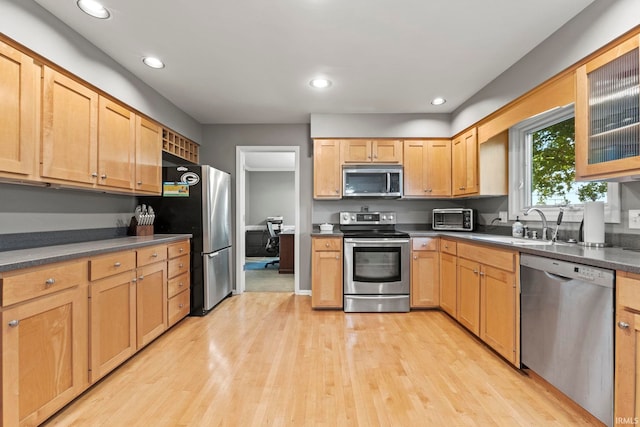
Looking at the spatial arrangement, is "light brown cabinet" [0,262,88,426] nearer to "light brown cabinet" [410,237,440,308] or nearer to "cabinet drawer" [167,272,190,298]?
"cabinet drawer" [167,272,190,298]

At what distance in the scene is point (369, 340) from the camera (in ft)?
8.73

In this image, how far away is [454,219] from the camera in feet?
12.0

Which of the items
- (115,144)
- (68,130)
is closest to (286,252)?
(115,144)

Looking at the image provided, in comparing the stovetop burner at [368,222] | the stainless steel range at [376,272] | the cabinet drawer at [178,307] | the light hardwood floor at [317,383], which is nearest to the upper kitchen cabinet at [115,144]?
the cabinet drawer at [178,307]

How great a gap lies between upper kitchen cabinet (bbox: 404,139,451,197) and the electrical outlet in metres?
1.96

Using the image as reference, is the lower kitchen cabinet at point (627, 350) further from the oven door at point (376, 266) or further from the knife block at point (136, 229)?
the knife block at point (136, 229)

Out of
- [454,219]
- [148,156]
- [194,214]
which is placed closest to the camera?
[148,156]

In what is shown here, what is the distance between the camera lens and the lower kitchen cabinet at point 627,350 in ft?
4.31

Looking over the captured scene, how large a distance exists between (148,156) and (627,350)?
3593 mm

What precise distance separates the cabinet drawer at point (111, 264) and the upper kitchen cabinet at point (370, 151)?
8.22 ft

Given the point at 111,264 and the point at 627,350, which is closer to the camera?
the point at 627,350

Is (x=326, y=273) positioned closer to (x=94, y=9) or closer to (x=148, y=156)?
(x=148, y=156)

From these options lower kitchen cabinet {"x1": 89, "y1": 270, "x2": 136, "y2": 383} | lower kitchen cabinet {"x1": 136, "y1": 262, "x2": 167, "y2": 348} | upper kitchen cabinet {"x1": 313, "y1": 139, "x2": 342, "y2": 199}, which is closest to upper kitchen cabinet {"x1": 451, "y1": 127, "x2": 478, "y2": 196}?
upper kitchen cabinet {"x1": 313, "y1": 139, "x2": 342, "y2": 199}

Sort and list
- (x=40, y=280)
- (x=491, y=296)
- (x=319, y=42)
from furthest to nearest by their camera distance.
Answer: (x=491, y=296), (x=319, y=42), (x=40, y=280)
